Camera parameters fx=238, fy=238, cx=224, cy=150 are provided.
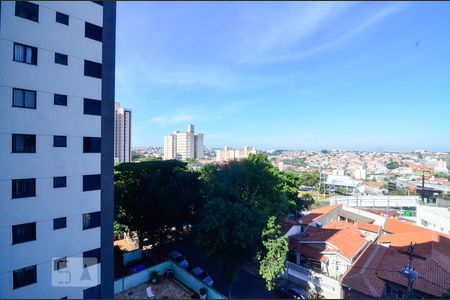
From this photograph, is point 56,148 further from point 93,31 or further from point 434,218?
point 434,218

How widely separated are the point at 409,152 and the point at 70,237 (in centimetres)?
8553

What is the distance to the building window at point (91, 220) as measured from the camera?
746 cm

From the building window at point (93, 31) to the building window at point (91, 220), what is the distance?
554 centimetres

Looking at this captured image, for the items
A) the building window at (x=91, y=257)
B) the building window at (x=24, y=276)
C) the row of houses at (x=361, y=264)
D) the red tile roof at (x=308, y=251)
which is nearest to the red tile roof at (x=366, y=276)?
the row of houses at (x=361, y=264)

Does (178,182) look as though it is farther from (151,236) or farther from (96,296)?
(96,296)

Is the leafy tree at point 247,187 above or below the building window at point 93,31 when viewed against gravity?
below

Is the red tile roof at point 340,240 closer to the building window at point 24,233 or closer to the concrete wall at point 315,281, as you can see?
the concrete wall at point 315,281

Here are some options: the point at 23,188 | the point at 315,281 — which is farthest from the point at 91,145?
the point at 315,281

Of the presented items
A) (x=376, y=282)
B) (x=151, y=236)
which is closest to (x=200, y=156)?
(x=151, y=236)

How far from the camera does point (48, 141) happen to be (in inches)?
263

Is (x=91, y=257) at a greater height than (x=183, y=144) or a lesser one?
lesser

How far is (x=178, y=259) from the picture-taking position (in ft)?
40.6

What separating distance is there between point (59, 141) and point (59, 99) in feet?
3.95

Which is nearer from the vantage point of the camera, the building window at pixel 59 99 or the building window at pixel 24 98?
the building window at pixel 24 98
